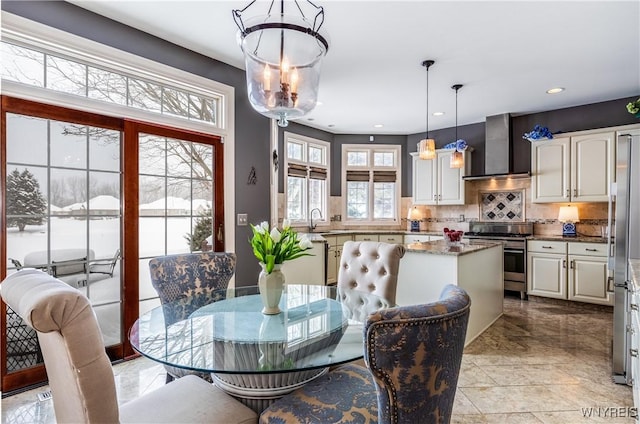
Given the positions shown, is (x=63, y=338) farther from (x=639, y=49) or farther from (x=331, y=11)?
(x=639, y=49)

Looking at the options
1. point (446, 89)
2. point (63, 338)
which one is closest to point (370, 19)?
point (446, 89)

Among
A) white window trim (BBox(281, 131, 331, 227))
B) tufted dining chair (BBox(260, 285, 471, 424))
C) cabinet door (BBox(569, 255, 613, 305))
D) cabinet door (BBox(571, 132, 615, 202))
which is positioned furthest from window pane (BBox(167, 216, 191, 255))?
cabinet door (BBox(571, 132, 615, 202))

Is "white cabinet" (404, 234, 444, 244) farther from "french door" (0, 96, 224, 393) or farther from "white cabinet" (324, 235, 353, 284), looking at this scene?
"french door" (0, 96, 224, 393)

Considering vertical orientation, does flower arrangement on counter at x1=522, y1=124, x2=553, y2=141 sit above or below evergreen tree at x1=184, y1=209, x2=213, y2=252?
above

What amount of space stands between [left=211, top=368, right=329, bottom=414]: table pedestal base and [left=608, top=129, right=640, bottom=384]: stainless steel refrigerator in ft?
7.56

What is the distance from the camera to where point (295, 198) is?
19.5ft

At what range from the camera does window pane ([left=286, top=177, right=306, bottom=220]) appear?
582cm

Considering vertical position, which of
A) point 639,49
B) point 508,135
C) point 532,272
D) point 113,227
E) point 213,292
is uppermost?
point 639,49

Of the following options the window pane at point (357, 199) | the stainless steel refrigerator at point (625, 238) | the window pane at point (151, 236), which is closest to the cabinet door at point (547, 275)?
the stainless steel refrigerator at point (625, 238)

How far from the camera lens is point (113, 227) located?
2814 millimetres

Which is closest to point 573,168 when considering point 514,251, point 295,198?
point 514,251

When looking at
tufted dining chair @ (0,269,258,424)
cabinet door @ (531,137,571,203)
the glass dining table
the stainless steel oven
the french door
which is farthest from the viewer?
the stainless steel oven

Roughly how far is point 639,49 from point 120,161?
469 centimetres

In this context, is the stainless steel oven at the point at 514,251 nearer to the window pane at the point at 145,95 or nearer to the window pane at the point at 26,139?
the window pane at the point at 145,95
